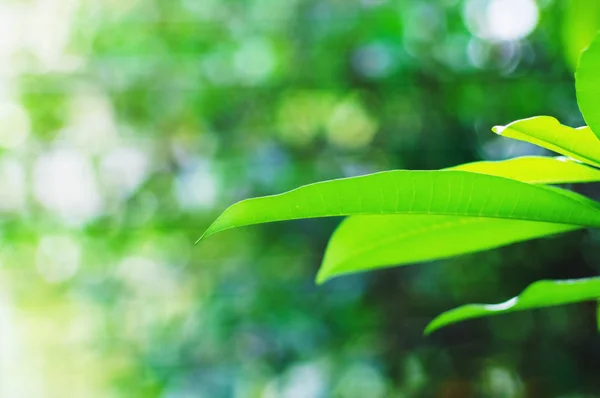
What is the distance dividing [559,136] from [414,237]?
126 millimetres

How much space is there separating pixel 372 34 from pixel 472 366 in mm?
650

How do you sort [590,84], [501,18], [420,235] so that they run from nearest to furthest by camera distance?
[590,84] → [420,235] → [501,18]

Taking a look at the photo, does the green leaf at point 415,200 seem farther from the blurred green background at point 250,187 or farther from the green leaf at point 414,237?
the blurred green background at point 250,187

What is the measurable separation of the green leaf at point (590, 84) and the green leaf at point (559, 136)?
0.02 meters

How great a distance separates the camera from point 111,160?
1.33 m

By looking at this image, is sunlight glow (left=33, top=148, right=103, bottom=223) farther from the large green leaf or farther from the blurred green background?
the large green leaf

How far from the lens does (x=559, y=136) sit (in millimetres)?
302

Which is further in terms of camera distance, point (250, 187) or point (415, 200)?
point (250, 187)

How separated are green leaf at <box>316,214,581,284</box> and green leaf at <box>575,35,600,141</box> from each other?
0.36 feet

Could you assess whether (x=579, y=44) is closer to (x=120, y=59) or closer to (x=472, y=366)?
(x=472, y=366)

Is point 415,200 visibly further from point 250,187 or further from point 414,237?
point 250,187

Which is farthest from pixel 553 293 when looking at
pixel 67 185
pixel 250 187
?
pixel 67 185

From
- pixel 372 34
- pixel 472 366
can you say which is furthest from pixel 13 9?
pixel 472 366

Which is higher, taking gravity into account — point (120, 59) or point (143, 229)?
point (120, 59)
